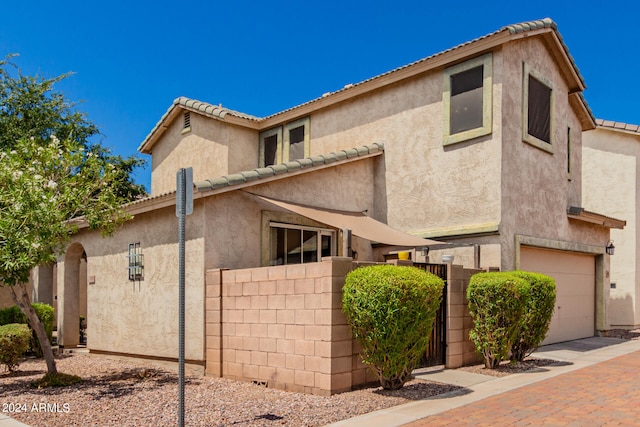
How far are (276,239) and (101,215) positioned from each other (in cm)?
414

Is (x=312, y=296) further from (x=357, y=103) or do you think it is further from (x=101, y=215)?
(x=357, y=103)

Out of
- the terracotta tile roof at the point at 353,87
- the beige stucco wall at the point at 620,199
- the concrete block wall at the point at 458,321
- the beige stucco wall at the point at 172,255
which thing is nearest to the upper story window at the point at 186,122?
the terracotta tile roof at the point at 353,87

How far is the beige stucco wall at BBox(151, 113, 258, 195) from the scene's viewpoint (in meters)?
19.7

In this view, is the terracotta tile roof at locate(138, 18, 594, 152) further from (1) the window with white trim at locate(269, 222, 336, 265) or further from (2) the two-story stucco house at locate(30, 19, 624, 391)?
(1) the window with white trim at locate(269, 222, 336, 265)

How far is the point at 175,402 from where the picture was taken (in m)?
9.46

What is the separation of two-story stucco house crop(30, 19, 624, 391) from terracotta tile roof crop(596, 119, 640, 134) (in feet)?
11.0

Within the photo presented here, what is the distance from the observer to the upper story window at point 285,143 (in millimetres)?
19516

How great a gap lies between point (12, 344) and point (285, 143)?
431 inches

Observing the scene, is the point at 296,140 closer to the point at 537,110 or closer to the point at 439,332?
the point at 537,110

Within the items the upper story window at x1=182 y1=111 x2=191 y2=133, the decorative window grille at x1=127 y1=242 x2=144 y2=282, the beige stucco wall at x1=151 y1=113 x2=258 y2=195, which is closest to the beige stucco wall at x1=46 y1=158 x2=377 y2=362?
the decorative window grille at x1=127 y1=242 x2=144 y2=282

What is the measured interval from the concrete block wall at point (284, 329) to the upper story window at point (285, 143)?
28.1 ft

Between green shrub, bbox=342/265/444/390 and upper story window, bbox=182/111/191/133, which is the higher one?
upper story window, bbox=182/111/191/133

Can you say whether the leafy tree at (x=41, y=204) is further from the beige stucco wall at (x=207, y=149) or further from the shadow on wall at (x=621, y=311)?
the shadow on wall at (x=621, y=311)

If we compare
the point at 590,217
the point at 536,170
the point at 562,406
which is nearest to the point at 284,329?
the point at 562,406
